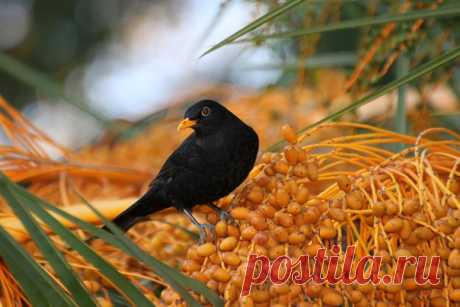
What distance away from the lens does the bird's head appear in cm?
259

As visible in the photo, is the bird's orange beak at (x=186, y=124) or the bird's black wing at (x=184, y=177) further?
the bird's orange beak at (x=186, y=124)

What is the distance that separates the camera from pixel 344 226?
1.93 meters

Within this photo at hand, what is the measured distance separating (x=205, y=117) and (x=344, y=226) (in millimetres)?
865

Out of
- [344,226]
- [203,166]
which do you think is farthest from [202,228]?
[344,226]

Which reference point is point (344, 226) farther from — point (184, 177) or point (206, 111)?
point (206, 111)

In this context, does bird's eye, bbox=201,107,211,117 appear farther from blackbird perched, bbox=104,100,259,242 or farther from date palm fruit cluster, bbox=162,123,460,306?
date palm fruit cluster, bbox=162,123,460,306

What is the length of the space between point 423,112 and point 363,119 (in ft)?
2.21

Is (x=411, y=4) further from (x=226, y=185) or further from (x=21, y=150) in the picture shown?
(x=21, y=150)

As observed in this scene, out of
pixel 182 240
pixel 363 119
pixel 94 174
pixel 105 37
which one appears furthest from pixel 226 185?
pixel 105 37

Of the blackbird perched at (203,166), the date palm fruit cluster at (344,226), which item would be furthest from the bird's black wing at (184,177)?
the date palm fruit cluster at (344,226)

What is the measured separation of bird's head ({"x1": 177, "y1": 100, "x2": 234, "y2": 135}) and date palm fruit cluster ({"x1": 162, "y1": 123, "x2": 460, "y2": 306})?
663 mm

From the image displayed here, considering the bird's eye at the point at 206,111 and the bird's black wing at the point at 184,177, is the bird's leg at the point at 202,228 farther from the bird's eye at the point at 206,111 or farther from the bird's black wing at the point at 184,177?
the bird's eye at the point at 206,111

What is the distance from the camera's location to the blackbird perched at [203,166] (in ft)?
8.09

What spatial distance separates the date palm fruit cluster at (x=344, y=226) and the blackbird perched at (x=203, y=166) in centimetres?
51
